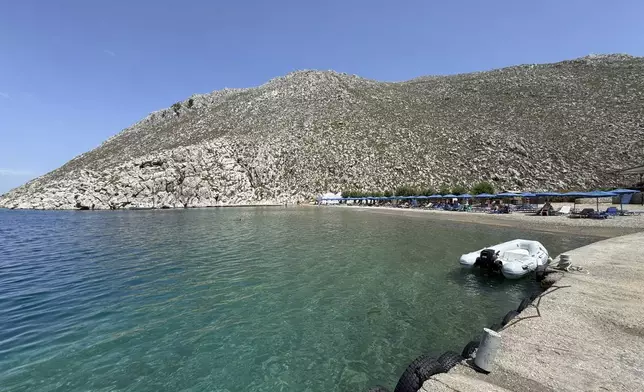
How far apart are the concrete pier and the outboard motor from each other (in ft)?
13.6

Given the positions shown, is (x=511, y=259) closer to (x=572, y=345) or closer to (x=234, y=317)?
(x=572, y=345)

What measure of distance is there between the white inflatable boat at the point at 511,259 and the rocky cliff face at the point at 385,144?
213 feet

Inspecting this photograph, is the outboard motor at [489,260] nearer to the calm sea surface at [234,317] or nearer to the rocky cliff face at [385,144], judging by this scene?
the calm sea surface at [234,317]

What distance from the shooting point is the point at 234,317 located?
34.8ft

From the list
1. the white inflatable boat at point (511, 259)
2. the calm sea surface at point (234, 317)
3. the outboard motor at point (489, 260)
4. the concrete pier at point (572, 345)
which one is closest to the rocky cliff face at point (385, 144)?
the white inflatable boat at point (511, 259)

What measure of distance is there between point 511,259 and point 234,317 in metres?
13.4

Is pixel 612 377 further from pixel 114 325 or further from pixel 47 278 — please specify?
pixel 47 278

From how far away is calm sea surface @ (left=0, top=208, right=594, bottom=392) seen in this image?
24.3ft

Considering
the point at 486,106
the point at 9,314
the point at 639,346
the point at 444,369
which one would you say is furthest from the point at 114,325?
the point at 486,106

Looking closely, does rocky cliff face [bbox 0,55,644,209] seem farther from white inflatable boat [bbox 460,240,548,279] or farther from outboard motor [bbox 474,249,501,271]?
outboard motor [bbox 474,249,501,271]

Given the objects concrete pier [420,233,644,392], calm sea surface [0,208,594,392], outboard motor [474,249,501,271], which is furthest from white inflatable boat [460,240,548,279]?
concrete pier [420,233,644,392]

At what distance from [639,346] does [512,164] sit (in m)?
81.4

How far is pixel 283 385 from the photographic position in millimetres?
6996

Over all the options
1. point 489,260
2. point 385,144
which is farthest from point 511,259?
point 385,144
